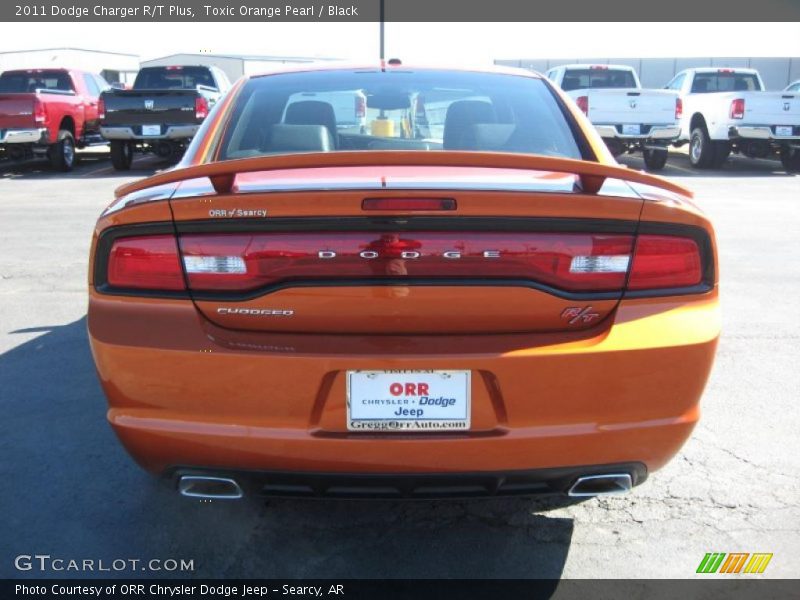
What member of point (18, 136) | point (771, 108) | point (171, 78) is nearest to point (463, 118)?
point (18, 136)

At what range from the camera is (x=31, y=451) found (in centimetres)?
344

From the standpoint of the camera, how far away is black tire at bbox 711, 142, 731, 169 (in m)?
15.7

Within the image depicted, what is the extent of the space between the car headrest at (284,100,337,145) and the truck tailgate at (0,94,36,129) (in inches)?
489

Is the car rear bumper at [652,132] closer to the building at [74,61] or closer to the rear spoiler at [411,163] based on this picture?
the rear spoiler at [411,163]

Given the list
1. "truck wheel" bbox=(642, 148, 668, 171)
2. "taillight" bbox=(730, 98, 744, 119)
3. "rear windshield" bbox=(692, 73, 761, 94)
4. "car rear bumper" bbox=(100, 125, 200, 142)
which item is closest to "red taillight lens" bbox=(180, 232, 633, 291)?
"car rear bumper" bbox=(100, 125, 200, 142)

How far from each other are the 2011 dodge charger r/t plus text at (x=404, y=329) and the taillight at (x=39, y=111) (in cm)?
1331

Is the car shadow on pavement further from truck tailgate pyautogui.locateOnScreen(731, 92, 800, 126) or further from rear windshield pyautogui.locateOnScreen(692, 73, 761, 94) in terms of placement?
rear windshield pyautogui.locateOnScreen(692, 73, 761, 94)

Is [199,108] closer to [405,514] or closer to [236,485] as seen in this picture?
[405,514]

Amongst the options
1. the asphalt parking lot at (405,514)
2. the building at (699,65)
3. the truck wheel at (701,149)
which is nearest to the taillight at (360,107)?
the asphalt parking lot at (405,514)

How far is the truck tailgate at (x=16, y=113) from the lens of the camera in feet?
45.7

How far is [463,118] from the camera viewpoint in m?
3.37

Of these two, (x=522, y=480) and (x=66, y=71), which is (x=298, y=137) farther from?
(x=66, y=71)

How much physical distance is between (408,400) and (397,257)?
398 mm

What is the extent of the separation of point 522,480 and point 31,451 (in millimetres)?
2296
